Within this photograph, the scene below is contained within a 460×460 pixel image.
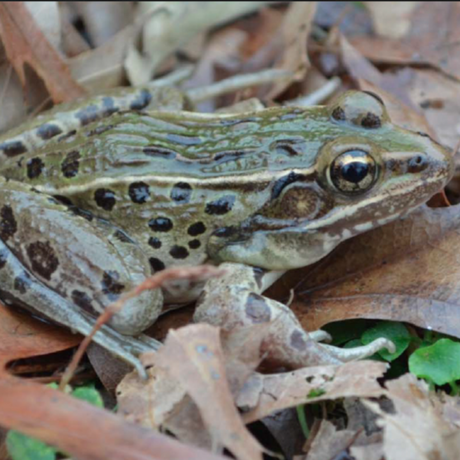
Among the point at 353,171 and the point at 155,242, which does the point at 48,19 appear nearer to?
the point at 155,242

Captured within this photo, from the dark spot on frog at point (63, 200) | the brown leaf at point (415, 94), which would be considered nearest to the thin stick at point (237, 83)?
the brown leaf at point (415, 94)

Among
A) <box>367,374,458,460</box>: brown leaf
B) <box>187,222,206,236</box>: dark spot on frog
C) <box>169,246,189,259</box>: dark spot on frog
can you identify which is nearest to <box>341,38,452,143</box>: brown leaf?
<box>187,222,206,236</box>: dark spot on frog

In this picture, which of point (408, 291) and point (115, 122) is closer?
point (408, 291)

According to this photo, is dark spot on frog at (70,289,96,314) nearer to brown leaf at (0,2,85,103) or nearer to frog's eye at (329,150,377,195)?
frog's eye at (329,150,377,195)

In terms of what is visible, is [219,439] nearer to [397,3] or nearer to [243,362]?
[243,362]

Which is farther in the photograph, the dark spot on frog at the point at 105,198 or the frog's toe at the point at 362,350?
the dark spot on frog at the point at 105,198

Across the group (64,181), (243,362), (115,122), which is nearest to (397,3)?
(115,122)

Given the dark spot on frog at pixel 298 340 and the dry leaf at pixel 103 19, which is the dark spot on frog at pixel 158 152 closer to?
the dark spot on frog at pixel 298 340
